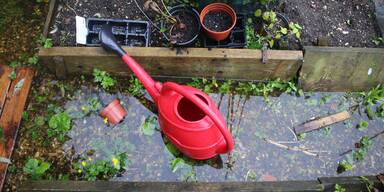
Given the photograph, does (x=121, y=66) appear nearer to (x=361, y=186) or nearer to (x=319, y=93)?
(x=319, y=93)

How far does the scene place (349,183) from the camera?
2889 mm

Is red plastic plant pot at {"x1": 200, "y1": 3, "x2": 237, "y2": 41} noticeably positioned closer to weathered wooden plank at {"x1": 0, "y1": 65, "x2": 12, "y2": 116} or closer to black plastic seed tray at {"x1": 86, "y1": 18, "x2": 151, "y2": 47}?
black plastic seed tray at {"x1": 86, "y1": 18, "x2": 151, "y2": 47}

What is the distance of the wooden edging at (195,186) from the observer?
2732mm

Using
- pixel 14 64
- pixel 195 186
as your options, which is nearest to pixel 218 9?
pixel 195 186

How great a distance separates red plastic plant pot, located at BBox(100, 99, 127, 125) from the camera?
3.26 meters

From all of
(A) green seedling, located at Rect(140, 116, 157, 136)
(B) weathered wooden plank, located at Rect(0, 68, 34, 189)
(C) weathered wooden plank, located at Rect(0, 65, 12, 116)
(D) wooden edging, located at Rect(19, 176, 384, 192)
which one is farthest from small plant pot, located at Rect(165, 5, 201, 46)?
(C) weathered wooden plank, located at Rect(0, 65, 12, 116)

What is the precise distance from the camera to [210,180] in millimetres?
3127

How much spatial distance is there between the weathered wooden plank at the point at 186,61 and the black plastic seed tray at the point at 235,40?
0.42ft

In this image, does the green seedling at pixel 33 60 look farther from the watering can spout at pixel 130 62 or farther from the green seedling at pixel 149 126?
the green seedling at pixel 149 126

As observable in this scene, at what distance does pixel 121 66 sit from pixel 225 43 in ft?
3.03

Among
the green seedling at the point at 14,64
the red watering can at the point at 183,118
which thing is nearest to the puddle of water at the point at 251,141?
the red watering can at the point at 183,118

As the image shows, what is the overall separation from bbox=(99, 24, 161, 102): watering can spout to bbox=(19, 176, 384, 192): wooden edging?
0.66 metres

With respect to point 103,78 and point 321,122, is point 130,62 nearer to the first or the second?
point 103,78

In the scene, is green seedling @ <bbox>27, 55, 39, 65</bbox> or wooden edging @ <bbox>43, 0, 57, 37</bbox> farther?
green seedling @ <bbox>27, 55, 39, 65</bbox>
